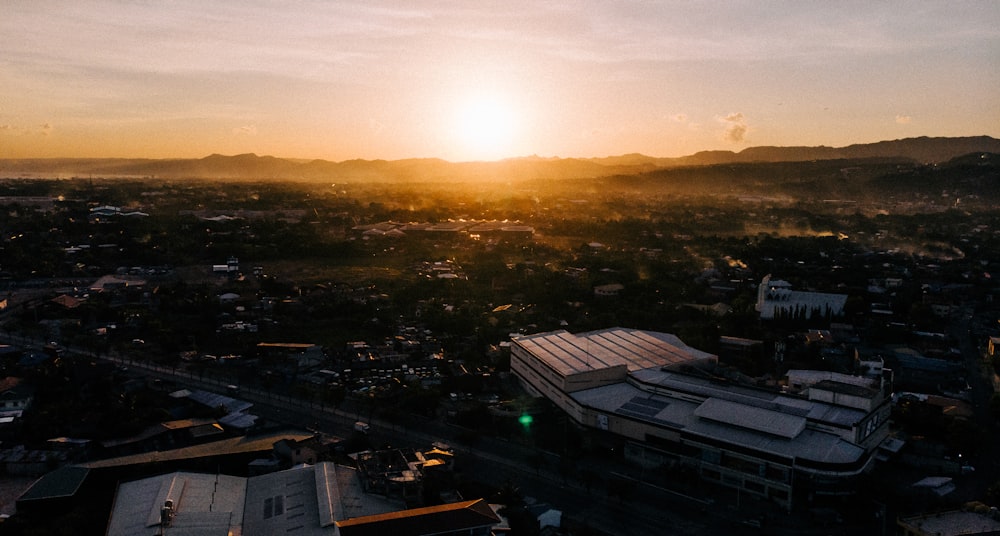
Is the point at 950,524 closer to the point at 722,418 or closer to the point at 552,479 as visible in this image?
the point at 722,418

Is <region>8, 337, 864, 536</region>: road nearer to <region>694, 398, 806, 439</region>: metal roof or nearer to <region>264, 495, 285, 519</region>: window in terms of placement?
<region>694, 398, 806, 439</region>: metal roof

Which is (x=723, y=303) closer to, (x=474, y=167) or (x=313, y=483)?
(x=313, y=483)

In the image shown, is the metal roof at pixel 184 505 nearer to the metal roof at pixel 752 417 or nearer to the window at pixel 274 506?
the window at pixel 274 506

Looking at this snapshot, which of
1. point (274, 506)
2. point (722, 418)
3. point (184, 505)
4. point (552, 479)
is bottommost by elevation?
point (552, 479)

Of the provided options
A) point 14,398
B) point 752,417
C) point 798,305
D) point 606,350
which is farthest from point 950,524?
point 14,398

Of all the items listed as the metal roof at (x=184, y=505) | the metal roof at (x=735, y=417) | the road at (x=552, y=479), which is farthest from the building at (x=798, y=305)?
the metal roof at (x=184, y=505)

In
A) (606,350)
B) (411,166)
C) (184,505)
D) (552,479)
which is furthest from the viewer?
(411,166)
